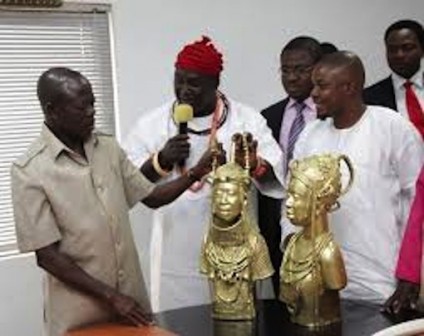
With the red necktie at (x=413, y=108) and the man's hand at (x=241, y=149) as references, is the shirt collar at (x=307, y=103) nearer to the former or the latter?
the red necktie at (x=413, y=108)

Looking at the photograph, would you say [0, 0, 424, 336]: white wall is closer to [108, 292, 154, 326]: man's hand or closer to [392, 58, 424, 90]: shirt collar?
[392, 58, 424, 90]: shirt collar

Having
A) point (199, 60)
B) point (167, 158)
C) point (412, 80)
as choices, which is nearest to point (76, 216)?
point (167, 158)

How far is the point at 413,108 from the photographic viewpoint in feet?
8.88

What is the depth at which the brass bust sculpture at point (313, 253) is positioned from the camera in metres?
1.71

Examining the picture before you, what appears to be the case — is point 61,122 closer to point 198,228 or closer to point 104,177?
point 104,177

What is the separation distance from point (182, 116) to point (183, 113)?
0.01 metres

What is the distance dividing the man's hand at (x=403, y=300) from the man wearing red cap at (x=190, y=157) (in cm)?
55

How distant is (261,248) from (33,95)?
4.53 ft

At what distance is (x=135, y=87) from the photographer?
2.90 meters

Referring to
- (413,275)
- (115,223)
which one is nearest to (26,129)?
(115,223)

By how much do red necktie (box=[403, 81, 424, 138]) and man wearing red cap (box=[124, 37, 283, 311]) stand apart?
65 cm

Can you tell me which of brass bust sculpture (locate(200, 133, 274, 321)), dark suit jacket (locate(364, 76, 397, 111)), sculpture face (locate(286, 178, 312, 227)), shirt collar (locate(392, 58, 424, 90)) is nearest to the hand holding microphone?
brass bust sculpture (locate(200, 133, 274, 321))

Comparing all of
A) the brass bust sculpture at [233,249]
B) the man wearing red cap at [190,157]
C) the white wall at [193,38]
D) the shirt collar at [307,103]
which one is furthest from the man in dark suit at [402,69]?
the brass bust sculpture at [233,249]

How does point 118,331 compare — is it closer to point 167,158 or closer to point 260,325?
point 260,325
